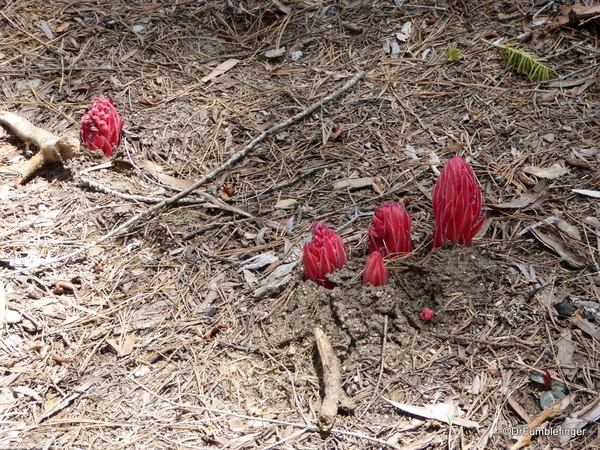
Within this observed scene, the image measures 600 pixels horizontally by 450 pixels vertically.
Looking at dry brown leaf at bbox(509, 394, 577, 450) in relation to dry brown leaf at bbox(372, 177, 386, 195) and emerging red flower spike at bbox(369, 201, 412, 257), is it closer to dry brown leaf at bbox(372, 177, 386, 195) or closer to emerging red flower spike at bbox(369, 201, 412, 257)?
emerging red flower spike at bbox(369, 201, 412, 257)

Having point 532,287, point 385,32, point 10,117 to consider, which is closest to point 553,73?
point 385,32

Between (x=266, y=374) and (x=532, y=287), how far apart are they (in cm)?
Result: 113

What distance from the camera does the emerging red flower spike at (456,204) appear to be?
7.46 feet

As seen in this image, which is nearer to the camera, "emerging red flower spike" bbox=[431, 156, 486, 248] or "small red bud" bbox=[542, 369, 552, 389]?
"small red bud" bbox=[542, 369, 552, 389]

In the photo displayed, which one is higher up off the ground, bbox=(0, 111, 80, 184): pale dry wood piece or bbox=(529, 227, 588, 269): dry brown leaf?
bbox=(0, 111, 80, 184): pale dry wood piece

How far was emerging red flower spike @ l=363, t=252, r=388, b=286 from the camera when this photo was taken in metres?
2.29

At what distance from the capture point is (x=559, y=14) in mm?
3576

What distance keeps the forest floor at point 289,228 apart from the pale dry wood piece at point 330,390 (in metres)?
0.05

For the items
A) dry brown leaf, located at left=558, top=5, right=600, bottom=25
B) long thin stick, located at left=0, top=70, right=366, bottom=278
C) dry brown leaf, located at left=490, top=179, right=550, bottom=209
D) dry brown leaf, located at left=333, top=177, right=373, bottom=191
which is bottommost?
dry brown leaf, located at left=490, top=179, right=550, bottom=209

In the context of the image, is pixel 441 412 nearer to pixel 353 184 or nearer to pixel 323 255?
pixel 323 255

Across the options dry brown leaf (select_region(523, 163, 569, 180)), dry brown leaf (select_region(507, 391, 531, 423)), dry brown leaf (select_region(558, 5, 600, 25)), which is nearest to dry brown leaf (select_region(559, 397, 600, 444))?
dry brown leaf (select_region(507, 391, 531, 423))

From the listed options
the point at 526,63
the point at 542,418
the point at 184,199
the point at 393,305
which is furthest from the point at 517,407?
the point at 526,63

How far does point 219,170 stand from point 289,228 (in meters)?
0.60

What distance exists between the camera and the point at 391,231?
2.39m
